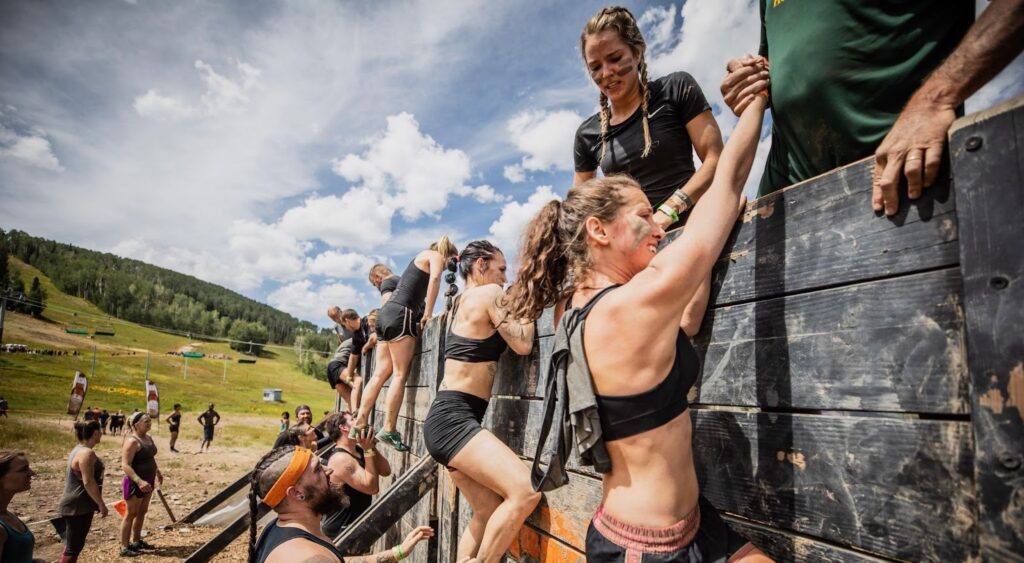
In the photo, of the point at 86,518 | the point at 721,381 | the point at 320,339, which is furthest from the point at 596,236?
the point at 320,339

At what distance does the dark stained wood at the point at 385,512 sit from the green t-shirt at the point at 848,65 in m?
3.57

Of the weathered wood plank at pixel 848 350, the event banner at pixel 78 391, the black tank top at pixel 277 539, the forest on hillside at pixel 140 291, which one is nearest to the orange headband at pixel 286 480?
the black tank top at pixel 277 539

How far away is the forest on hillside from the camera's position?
123 m

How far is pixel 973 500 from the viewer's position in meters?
1.11

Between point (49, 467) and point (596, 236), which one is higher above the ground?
point (596, 236)

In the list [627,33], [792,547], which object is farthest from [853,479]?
[627,33]

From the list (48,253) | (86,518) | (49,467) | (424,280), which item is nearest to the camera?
(424,280)

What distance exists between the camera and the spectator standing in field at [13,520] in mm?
4836

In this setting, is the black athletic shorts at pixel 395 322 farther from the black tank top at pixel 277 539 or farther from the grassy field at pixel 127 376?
the grassy field at pixel 127 376

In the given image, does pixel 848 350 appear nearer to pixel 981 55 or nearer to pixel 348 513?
pixel 981 55

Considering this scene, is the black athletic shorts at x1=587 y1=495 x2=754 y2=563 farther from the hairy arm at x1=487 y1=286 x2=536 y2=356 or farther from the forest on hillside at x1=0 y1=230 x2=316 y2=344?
the forest on hillside at x1=0 y1=230 x2=316 y2=344

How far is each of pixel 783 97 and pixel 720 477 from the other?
1.49 meters

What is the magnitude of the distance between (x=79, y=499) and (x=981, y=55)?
476 inches

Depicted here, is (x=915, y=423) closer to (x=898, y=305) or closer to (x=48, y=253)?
(x=898, y=305)
